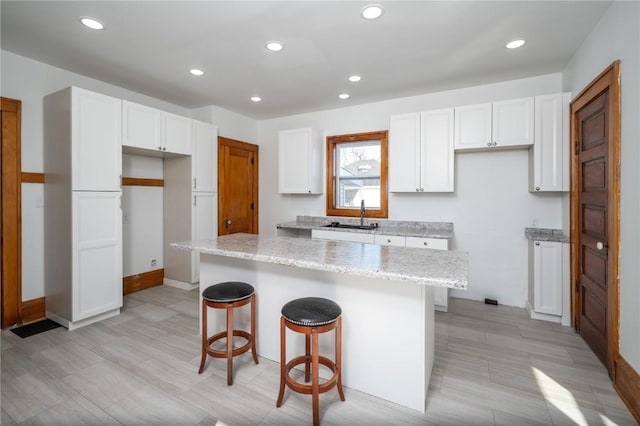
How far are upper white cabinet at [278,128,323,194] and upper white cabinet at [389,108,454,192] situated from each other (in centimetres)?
118

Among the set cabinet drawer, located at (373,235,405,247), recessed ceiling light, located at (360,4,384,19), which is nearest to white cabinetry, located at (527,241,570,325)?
cabinet drawer, located at (373,235,405,247)

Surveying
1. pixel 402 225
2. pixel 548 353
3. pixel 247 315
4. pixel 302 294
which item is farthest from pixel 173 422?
pixel 402 225

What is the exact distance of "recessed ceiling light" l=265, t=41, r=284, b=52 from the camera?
2.62 m

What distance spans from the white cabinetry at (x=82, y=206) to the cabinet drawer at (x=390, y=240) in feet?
9.47

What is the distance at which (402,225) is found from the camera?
407 centimetres

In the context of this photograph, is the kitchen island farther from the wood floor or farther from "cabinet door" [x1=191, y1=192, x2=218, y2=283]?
"cabinet door" [x1=191, y1=192, x2=218, y2=283]

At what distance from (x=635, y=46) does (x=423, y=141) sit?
188cm

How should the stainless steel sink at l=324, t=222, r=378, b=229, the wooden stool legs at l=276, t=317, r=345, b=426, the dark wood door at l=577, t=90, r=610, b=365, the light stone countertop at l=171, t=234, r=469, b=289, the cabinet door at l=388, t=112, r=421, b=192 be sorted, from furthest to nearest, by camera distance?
1. the stainless steel sink at l=324, t=222, r=378, b=229
2. the cabinet door at l=388, t=112, r=421, b=192
3. the dark wood door at l=577, t=90, r=610, b=365
4. the wooden stool legs at l=276, t=317, r=345, b=426
5. the light stone countertop at l=171, t=234, r=469, b=289

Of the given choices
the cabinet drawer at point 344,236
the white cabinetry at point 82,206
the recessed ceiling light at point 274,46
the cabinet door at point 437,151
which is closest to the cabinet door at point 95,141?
the white cabinetry at point 82,206

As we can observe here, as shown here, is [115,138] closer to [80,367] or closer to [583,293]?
[80,367]

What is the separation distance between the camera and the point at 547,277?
3021 mm

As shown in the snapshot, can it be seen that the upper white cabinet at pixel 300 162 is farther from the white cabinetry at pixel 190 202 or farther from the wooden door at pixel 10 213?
the wooden door at pixel 10 213

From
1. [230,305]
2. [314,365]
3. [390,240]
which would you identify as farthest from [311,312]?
[390,240]

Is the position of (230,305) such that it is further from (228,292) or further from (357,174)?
(357,174)
